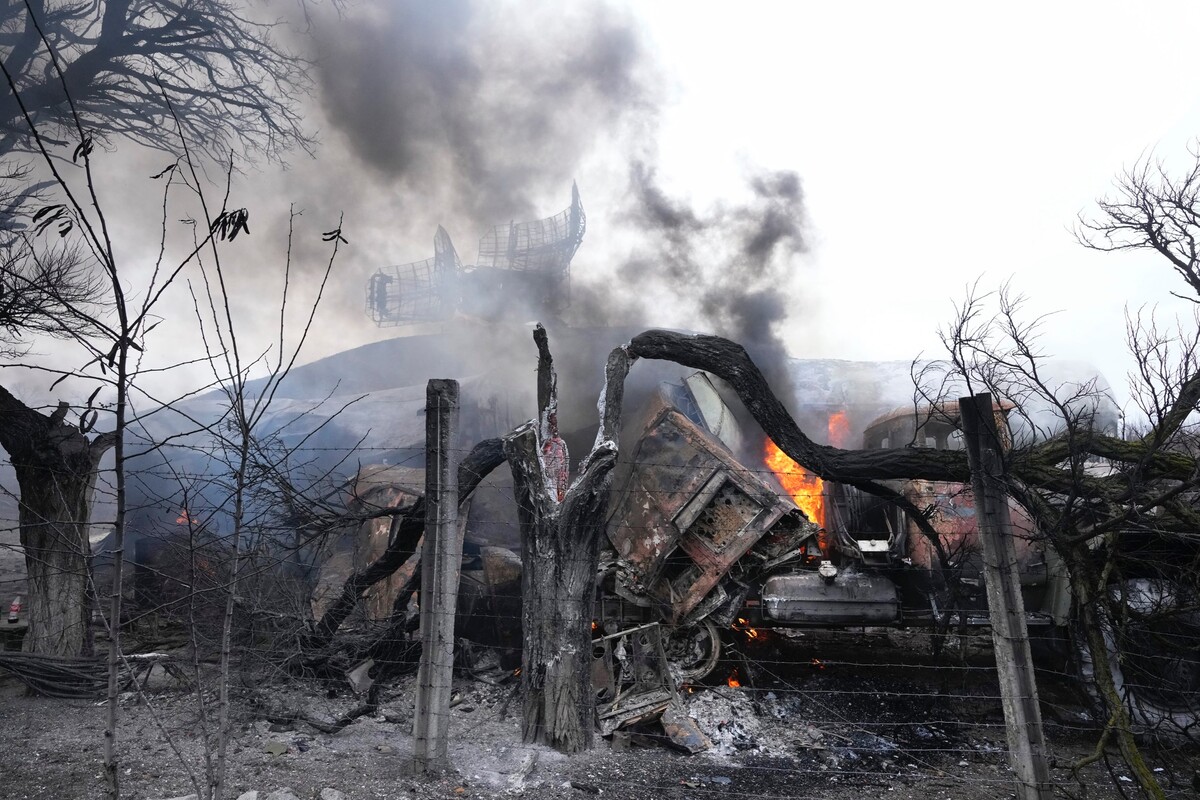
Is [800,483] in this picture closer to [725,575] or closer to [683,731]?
[725,575]

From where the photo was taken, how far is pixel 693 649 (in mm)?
7695

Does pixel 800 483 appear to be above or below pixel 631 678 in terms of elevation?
above

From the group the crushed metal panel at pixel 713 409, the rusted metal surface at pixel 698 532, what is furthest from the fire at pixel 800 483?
the rusted metal surface at pixel 698 532

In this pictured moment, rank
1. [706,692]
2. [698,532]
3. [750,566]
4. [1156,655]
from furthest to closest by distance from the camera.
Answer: [698,532] < [750,566] < [706,692] < [1156,655]

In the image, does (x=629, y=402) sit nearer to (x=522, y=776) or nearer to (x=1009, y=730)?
(x=522, y=776)

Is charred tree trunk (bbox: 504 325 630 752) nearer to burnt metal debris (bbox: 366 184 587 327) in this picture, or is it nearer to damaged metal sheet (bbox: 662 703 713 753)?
damaged metal sheet (bbox: 662 703 713 753)

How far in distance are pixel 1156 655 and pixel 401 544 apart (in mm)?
5879

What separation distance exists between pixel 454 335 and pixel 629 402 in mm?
10031

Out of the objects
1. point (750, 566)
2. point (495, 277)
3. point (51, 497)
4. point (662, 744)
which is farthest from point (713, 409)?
point (495, 277)

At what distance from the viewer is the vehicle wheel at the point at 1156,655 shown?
444cm

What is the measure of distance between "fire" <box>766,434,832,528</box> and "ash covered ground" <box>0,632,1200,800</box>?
6.50 ft

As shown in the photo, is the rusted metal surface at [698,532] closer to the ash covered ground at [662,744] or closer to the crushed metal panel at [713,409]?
the ash covered ground at [662,744]

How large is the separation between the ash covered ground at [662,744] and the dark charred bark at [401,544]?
62cm

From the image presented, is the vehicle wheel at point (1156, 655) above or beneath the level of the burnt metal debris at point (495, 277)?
beneath
